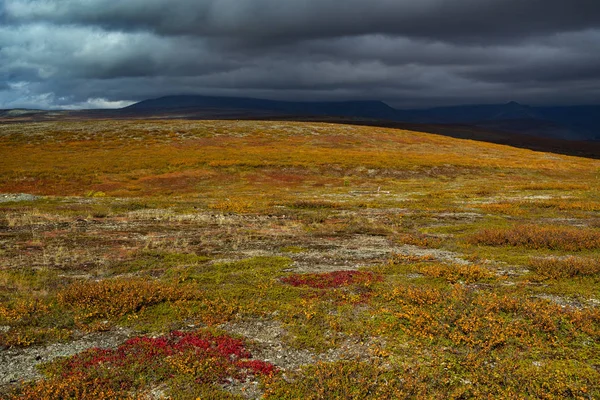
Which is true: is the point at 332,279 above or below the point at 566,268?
below

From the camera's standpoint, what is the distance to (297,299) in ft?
53.5

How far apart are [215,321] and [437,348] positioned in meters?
7.51

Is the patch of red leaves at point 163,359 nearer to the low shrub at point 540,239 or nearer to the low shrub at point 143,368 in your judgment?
the low shrub at point 143,368

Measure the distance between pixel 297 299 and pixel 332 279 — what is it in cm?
283

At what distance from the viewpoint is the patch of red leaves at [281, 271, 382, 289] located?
711 inches

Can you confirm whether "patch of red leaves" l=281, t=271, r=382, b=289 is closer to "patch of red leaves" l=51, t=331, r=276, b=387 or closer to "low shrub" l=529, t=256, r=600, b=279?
"patch of red leaves" l=51, t=331, r=276, b=387

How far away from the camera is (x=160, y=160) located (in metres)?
75.6

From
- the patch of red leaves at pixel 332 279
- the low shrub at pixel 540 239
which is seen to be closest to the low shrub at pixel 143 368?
the patch of red leaves at pixel 332 279

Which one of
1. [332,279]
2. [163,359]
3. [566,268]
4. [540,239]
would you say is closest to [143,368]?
[163,359]

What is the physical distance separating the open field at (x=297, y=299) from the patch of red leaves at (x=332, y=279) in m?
0.10

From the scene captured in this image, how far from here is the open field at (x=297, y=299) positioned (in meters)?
10.9

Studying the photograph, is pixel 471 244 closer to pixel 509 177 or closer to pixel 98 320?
pixel 98 320

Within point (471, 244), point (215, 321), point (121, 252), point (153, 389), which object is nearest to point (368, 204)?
point (471, 244)

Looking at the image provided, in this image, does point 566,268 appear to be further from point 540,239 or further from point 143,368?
point 143,368
